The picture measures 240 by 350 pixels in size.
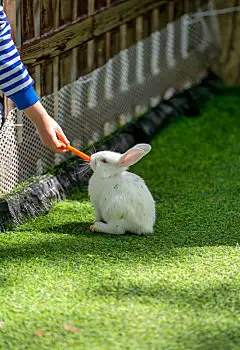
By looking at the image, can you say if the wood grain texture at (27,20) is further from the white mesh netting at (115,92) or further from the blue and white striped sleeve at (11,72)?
the blue and white striped sleeve at (11,72)

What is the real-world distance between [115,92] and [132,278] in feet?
10.5

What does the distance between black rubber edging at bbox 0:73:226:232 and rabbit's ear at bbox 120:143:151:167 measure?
2.32 ft

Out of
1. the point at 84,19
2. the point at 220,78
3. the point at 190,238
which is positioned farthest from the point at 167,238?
the point at 220,78

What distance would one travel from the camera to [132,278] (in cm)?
433

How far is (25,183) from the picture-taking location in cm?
558

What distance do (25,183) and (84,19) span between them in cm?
165

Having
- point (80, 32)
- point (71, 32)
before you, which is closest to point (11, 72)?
point (71, 32)

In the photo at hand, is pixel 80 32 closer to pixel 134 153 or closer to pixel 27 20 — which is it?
pixel 27 20

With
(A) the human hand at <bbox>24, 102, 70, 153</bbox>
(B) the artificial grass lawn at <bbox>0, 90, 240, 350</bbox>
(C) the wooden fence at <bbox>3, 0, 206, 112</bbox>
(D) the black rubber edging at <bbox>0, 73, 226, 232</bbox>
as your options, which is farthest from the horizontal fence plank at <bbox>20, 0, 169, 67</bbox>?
(A) the human hand at <bbox>24, 102, 70, 153</bbox>

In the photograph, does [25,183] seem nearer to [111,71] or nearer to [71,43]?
[71,43]

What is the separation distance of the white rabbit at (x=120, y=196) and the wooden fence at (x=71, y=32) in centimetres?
83

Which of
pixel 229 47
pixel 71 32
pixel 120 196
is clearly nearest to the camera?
pixel 120 196

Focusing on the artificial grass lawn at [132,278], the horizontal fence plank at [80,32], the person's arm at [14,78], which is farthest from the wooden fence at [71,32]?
the person's arm at [14,78]

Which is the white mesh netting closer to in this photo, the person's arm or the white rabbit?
the white rabbit
